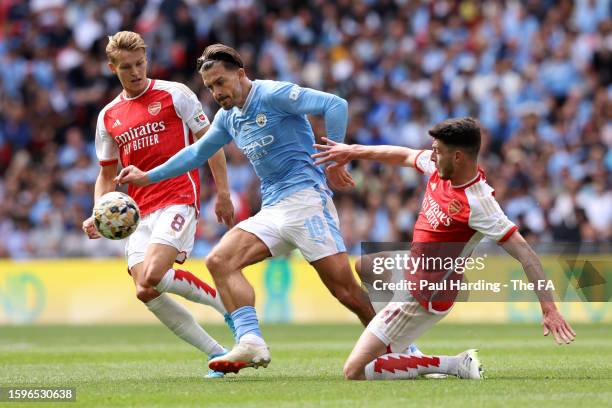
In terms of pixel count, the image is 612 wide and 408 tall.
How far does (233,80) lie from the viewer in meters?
8.99

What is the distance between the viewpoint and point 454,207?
8.16 metres

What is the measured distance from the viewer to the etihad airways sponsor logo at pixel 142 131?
9.99 m

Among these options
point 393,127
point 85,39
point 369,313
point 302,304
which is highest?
point 85,39

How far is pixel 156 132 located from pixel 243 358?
2.42 meters

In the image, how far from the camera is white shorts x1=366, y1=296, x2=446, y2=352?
8.45 meters

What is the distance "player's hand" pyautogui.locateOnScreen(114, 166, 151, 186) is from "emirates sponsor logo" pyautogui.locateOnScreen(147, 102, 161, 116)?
975 millimetres

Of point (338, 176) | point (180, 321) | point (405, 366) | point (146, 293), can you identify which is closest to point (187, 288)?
point (180, 321)

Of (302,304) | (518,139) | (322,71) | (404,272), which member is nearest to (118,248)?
(302,304)

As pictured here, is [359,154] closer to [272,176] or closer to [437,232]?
[437,232]

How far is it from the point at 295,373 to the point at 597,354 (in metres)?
3.18

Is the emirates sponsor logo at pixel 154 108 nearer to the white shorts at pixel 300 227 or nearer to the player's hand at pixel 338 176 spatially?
the white shorts at pixel 300 227

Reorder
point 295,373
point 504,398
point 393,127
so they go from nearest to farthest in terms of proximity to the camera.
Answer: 1. point 504,398
2. point 295,373
3. point 393,127

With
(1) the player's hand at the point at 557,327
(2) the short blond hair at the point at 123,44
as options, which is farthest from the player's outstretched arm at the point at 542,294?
(2) the short blond hair at the point at 123,44

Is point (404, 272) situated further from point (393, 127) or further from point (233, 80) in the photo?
point (393, 127)
